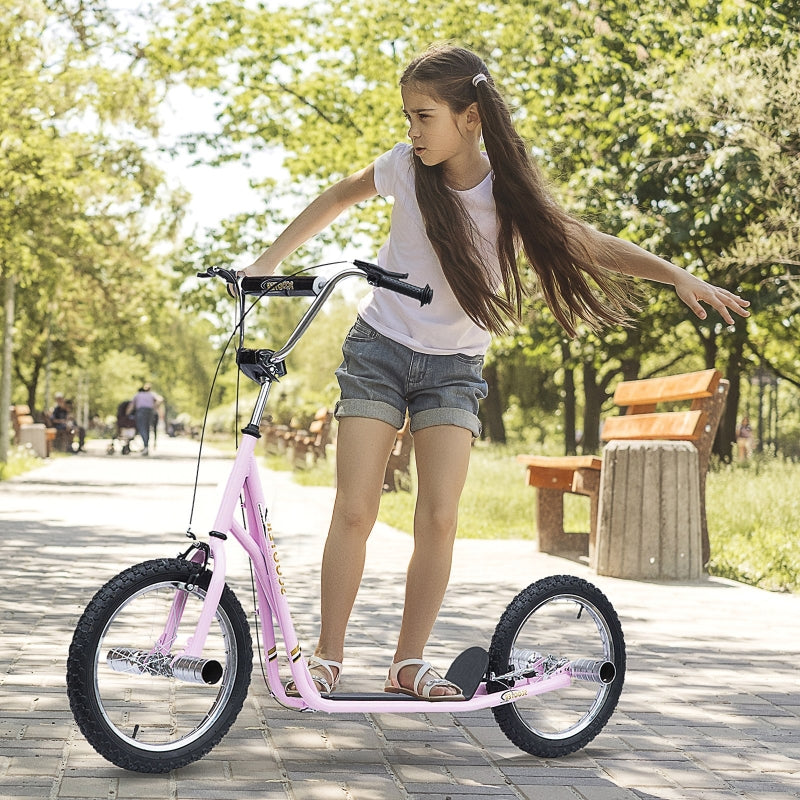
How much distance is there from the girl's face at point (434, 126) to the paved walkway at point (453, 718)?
1740mm

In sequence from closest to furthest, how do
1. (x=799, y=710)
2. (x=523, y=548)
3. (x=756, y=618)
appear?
(x=799, y=710) → (x=756, y=618) → (x=523, y=548)

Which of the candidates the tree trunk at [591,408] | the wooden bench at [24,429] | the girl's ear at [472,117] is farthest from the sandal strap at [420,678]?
the wooden bench at [24,429]

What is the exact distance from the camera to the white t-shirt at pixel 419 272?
3.97 meters

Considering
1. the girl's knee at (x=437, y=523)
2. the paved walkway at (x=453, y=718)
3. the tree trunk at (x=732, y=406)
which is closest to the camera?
the paved walkway at (x=453, y=718)

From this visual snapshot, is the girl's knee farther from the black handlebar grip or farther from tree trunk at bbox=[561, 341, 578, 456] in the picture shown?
tree trunk at bbox=[561, 341, 578, 456]

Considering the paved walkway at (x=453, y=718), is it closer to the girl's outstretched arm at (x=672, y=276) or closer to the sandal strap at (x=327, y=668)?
the sandal strap at (x=327, y=668)

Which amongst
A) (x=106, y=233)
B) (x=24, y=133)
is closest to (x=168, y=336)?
(x=106, y=233)

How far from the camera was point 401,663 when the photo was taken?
13.1ft

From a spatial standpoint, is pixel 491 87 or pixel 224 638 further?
pixel 491 87

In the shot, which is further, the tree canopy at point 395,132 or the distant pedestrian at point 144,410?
the distant pedestrian at point 144,410

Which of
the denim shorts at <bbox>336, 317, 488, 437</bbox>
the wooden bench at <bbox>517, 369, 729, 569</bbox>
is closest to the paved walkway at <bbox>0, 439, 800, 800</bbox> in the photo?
the wooden bench at <bbox>517, 369, 729, 569</bbox>

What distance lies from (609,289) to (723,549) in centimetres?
597

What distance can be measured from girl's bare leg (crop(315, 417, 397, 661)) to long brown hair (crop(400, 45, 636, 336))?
1.52ft

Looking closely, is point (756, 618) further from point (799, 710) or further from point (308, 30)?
point (308, 30)
